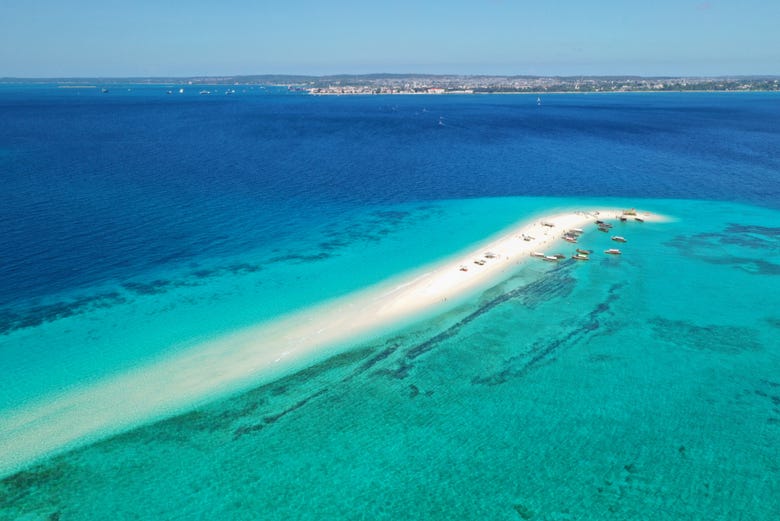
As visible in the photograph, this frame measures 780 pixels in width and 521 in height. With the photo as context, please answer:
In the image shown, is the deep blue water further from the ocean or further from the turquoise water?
the turquoise water

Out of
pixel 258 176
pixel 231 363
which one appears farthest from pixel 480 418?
pixel 258 176

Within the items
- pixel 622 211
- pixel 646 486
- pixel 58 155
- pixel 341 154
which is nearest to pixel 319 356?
pixel 646 486

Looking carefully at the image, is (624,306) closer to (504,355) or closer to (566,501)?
(504,355)

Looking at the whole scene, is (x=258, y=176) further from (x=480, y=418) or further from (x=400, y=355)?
(x=480, y=418)

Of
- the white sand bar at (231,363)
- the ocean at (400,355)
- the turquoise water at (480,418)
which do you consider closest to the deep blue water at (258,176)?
→ the ocean at (400,355)

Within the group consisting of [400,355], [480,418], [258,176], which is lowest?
[480,418]

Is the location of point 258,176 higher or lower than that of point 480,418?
higher

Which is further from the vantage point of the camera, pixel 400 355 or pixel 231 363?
pixel 400 355

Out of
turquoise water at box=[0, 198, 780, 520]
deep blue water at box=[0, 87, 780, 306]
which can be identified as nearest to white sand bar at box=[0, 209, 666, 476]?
turquoise water at box=[0, 198, 780, 520]
